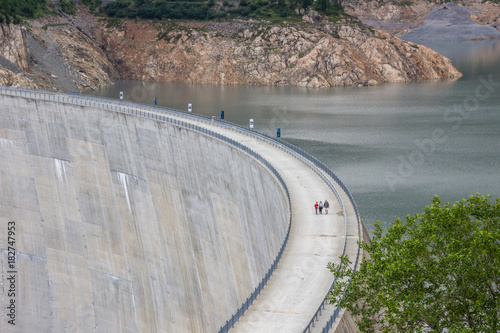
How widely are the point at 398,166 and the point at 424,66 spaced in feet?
265

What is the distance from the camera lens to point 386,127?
78062 millimetres

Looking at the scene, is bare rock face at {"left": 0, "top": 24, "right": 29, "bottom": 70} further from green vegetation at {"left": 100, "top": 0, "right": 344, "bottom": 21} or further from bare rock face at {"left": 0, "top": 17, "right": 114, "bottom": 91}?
green vegetation at {"left": 100, "top": 0, "right": 344, "bottom": 21}

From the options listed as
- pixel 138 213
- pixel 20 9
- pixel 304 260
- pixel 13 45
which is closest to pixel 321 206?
pixel 304 260

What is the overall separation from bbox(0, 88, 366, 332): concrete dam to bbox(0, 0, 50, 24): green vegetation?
56038 millimetres

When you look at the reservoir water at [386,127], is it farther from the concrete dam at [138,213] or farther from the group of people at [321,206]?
the concrete dam at [138,213]

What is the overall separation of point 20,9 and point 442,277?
111699 mm

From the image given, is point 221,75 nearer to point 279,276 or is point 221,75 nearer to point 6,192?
point 6,192

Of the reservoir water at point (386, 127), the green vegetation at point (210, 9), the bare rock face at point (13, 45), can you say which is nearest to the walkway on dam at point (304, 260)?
the reservoir water at point (386, 127)

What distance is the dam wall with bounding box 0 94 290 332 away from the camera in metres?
41.2

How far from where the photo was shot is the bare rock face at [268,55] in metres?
125

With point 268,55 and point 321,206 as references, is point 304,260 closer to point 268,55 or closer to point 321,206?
point 321,206

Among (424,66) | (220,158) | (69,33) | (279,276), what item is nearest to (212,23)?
(69,33)

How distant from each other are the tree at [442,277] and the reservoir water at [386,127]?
14847 millimetres

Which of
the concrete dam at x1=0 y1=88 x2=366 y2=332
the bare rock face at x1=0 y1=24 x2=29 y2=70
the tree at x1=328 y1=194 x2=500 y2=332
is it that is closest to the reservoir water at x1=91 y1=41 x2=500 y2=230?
the concrete dam at x1=0 y1=88 x2=366 y2=332
